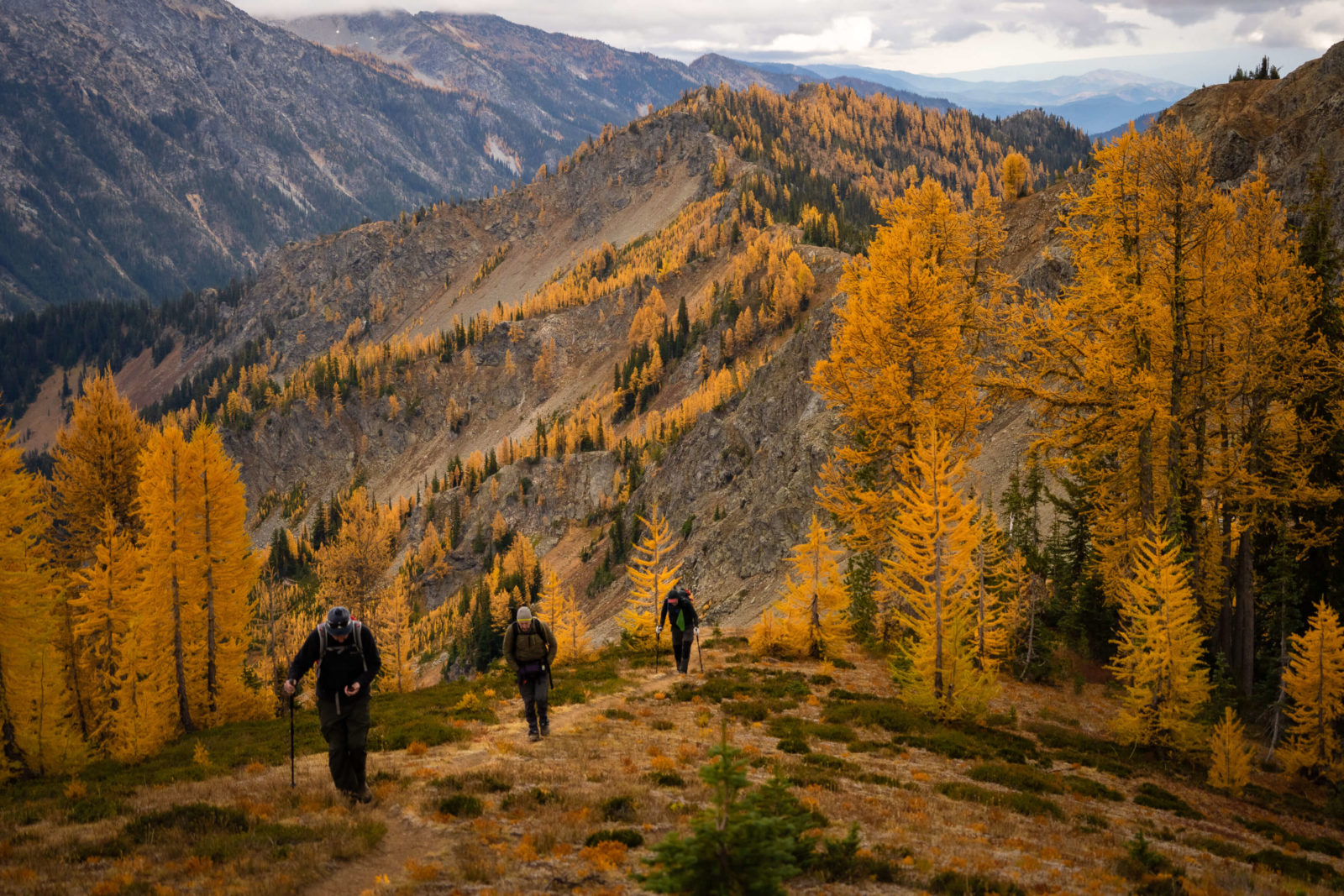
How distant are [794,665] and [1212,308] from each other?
16.8 meters

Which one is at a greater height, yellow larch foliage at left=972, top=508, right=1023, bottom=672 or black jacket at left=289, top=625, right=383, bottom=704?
black jacket at left=289, top=625, right=383, bottom=704

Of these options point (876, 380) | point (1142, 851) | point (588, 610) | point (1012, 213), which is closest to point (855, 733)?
point (1142, 851)

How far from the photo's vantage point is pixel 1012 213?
70.5 meters

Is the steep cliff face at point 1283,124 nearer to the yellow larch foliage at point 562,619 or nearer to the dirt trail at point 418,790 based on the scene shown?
the yellow larch foliage at point 562,619

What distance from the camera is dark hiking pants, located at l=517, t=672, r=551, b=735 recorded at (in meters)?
15.6

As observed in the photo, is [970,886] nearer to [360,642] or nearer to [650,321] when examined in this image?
[360,642]

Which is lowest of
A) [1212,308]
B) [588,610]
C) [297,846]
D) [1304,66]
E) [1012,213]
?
[588,610]

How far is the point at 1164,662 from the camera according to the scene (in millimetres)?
19281

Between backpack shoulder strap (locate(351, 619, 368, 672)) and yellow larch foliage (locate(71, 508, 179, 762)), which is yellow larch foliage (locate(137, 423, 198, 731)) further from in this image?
backpack shoulder strap (locate(351, 619, 368, 672))

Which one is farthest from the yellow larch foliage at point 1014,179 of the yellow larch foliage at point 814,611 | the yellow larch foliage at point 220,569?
the yellow larch foliage at point 220,569

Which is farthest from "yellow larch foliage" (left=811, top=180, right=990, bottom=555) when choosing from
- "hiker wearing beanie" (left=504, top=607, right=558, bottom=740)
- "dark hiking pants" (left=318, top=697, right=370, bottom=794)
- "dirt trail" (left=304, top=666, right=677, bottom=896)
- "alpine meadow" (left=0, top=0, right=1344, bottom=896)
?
"dark hiking pants" (left=318, top=697, right=370, bottom=794)

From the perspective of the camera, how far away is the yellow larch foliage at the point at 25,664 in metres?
23.1

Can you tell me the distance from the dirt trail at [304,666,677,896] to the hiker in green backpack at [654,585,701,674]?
3.22 ft

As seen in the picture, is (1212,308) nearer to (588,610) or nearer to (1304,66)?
(1304,66)
